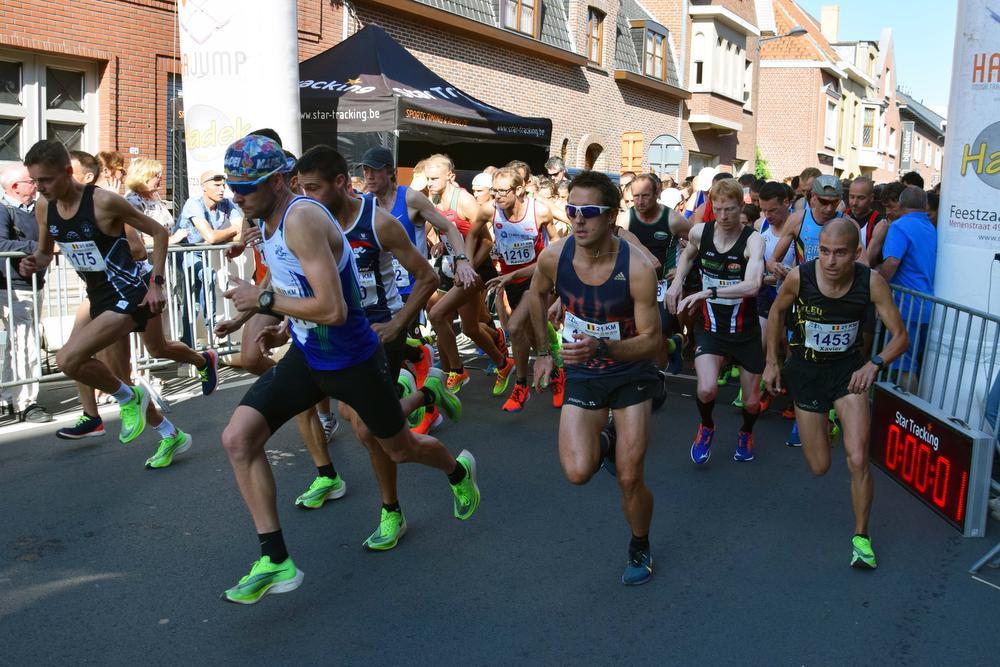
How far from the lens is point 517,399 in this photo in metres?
7.83

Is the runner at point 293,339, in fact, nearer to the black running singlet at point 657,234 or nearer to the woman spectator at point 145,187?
the black running singlet at point 657,234

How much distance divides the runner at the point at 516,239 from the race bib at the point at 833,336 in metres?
3.17

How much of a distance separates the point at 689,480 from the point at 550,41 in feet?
62.4

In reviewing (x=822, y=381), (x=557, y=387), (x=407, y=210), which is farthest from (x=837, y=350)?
(x=557, y=387)

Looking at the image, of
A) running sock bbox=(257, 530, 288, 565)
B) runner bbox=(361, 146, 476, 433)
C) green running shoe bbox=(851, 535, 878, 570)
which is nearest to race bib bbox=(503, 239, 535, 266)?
runner bbox=(361, 146, 476, 433)

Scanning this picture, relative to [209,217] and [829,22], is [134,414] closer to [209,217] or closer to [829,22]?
[209,217]

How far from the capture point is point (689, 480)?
5.96 meters

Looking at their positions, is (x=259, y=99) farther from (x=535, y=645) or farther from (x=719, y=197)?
(x=535, y=645)

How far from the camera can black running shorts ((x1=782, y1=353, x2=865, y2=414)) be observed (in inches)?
190

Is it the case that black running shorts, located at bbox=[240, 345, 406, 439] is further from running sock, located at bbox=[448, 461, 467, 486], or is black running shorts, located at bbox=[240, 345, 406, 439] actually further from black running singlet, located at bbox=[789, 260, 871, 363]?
black running singlet, located at bbox=[789, 260, 871, 363]

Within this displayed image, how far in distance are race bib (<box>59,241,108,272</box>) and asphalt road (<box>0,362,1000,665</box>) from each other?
1.28m

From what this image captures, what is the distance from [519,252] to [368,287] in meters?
3.09

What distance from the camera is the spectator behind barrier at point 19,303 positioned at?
279 inches

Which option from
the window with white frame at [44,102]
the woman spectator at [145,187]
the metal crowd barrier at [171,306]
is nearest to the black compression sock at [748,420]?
the metal crowd barrier at [171,306]
